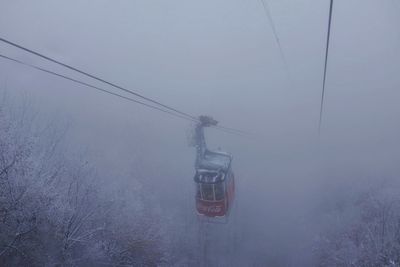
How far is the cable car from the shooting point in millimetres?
14000

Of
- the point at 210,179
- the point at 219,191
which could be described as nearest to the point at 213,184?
the point at 210,179

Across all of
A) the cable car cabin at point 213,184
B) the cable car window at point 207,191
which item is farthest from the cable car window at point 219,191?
the cable car window at point 207,191

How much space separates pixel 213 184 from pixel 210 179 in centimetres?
27

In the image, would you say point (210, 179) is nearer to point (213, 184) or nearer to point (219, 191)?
point (213, 184)

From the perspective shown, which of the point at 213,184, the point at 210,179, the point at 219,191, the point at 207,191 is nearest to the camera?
the point at 210,179

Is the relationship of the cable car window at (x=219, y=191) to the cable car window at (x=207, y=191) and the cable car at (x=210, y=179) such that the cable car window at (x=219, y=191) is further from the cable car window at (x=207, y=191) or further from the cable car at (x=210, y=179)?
the cable car window at (x=207, y=191)

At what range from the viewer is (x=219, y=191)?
1423cm

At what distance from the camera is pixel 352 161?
37.4 m

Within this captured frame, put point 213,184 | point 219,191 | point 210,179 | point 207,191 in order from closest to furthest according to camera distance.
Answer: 1. point 210,179
2. point 213,184
3. point 219,191
4. point 207,191

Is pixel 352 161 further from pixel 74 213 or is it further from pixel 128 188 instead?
pixel 74 213

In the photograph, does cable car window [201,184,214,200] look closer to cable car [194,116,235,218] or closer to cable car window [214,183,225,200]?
cable car [194,116,235,218]

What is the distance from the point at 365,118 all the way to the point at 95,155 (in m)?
34.6

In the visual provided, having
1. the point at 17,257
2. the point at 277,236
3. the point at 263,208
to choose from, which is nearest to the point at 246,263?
the point at 277,236

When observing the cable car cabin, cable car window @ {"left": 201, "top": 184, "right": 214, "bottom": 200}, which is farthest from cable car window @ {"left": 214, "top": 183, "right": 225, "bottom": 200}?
cable car window @ {"left": 201, "top": 184, "right": 214, "bottom": 200}
